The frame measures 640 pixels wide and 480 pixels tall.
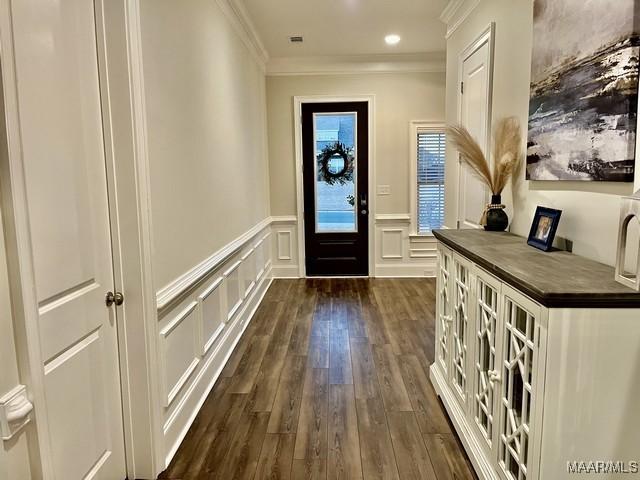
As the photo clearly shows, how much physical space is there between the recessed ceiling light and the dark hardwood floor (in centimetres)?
297

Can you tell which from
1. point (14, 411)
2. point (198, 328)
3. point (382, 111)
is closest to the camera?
point (14, 411)

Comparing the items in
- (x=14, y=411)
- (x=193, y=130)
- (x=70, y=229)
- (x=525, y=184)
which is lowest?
(x=14, y=411)

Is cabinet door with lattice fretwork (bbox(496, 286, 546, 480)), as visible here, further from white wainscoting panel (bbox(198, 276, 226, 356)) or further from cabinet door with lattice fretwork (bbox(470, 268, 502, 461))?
white wainscoting panel (bbox(198, 276, 226, 356))

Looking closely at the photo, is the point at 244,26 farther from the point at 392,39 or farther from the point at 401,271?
the point at 401,271

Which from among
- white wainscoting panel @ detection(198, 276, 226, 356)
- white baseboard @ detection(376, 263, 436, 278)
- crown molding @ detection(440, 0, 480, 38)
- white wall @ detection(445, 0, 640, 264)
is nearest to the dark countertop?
white wall @ detection(445, 0, 640, 264)

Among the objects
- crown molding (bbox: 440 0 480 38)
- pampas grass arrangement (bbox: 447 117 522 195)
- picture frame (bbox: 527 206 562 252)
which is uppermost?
crown molding (bbox: 440 0 480 38)

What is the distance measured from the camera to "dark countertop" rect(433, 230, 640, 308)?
122cm

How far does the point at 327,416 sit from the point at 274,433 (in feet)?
1.07

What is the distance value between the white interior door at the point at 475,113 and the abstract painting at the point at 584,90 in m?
0.67

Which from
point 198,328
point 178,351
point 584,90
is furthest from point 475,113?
point 178,351

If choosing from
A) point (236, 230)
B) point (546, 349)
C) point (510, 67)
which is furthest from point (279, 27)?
point (546, 349)

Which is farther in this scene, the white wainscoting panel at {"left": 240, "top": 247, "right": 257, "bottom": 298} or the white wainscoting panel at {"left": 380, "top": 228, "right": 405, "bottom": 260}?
the white wainscoting panel at {"left": 380, "top": 228, "right": 405, "bottom": 260}

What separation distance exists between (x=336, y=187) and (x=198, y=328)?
11.3 ft

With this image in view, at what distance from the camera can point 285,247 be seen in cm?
575
